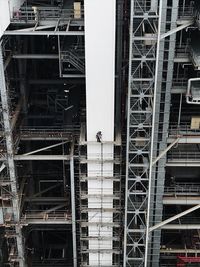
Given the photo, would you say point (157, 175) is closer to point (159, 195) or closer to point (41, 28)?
point (159, 195)

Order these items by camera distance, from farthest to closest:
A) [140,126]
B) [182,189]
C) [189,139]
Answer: [182,189]
[189,139]
[140,126]

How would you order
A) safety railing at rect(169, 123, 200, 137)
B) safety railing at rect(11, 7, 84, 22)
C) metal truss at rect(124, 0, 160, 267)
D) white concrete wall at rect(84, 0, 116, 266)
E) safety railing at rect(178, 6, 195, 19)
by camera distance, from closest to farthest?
1. metal truss at rect(124, 0, 160, 267)
2. white concrete wall at rect(84, 0, 116, 266)
3. safety railing at rect(178, 6, 195, 19)
4. safety railing at rect(11, 7, 84, 22)
5. safety railing at rect(169, 123, 200, 137)

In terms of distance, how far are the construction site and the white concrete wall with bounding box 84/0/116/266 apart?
5cm

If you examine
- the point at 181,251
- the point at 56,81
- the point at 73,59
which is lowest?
the point at 181,251

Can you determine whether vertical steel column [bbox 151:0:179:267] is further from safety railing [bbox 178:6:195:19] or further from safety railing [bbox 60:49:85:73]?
safety railing [bbox 60:49:85:73]

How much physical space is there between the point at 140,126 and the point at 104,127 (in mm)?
1895

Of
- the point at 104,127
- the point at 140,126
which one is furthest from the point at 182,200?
the point at 104,127

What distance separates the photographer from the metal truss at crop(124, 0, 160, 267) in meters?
20.2

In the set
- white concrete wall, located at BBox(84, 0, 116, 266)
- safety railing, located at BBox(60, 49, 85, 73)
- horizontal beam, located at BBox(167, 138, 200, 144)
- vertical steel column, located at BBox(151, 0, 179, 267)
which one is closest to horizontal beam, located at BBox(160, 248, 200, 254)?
vertical steel column, located at BBox(151, 0, 179, 267)

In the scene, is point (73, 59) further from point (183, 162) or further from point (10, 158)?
point (183, 162)

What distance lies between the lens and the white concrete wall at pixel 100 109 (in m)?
20.4

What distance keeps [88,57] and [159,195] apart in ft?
27.1

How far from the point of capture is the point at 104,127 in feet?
74.5

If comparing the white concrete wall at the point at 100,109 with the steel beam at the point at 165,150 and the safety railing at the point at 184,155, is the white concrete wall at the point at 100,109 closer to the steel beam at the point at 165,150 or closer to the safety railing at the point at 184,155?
the steel beam at the point at 165,150
